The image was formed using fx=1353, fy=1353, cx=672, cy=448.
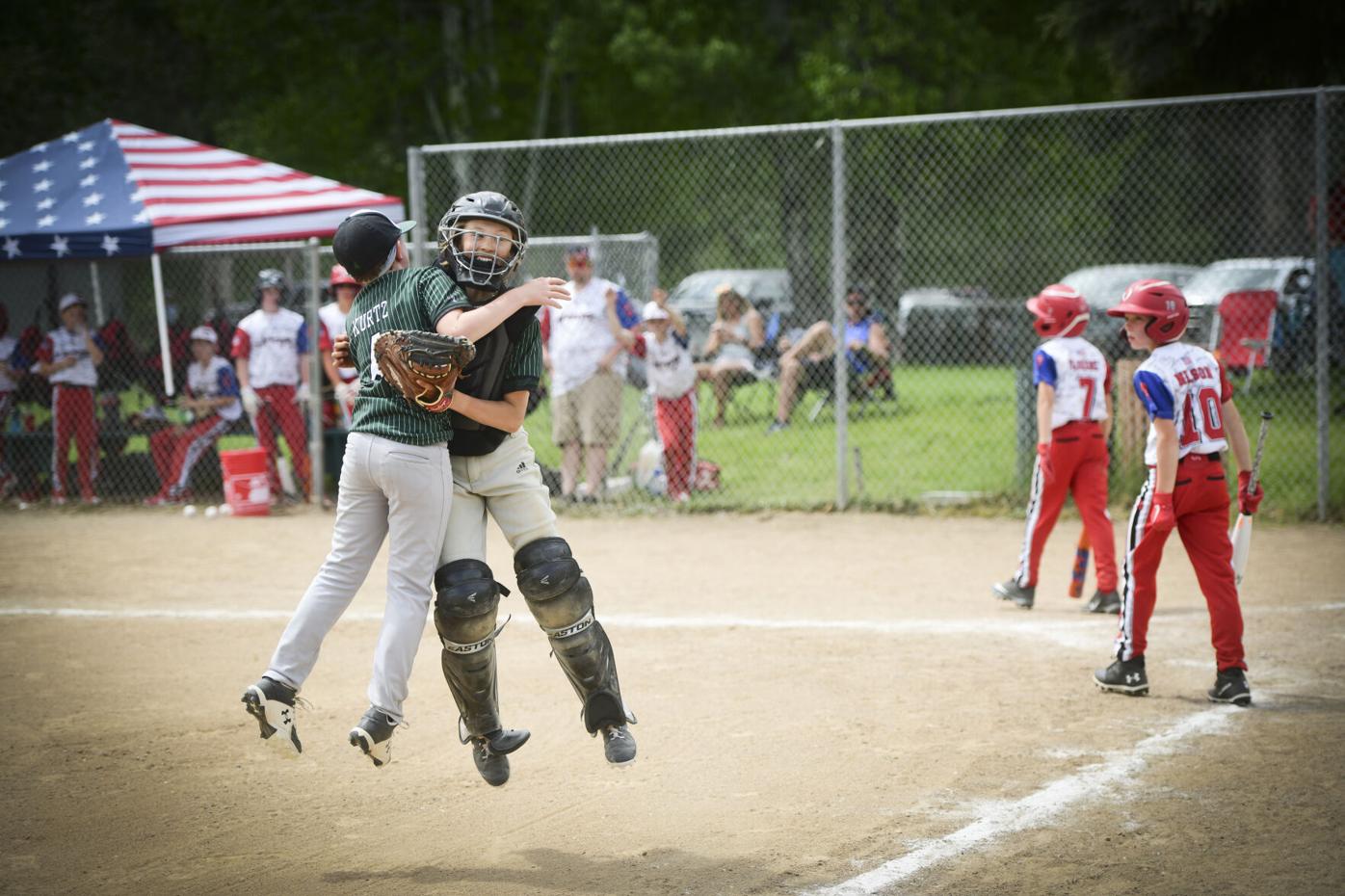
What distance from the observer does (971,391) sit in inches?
705

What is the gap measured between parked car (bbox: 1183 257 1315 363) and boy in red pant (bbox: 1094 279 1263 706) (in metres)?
9.09

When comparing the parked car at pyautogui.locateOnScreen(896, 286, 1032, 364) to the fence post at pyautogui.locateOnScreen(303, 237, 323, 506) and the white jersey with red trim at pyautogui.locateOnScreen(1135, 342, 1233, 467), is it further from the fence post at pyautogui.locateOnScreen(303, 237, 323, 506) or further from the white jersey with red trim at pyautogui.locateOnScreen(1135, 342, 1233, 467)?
the white jersey with red trim at pyautogui.locateOnScreen(1135, 342, 1233, 467)

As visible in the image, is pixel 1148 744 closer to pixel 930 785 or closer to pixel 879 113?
pixel 930 785

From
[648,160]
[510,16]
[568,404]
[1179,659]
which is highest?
[510,16]

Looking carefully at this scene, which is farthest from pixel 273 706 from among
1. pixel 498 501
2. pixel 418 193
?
pixel 418 193

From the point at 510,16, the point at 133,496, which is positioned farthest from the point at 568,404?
the point at 510,16

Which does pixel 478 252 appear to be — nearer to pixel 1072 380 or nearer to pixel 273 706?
pixel 273 706

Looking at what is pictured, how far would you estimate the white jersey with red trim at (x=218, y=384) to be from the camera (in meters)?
12.7

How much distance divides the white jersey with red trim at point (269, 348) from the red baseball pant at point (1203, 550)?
8.38 metres

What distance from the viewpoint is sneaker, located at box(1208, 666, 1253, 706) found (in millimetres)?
5645

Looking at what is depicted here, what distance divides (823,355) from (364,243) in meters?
11.7

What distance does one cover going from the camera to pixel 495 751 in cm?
465

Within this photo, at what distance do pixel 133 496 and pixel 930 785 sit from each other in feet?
33.1

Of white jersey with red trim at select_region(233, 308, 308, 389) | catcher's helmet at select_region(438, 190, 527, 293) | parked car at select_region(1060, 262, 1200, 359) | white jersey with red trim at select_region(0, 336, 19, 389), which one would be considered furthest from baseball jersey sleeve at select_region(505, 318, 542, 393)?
parked car at select_region(1060, 262, 1200, 359)
